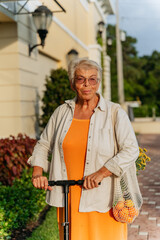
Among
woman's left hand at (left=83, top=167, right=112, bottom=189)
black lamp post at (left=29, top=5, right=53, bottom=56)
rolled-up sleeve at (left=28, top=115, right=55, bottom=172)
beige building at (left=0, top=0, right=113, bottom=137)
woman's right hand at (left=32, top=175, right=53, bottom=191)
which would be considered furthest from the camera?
beige building at (left=0, top=0, right=113, bottom=137)

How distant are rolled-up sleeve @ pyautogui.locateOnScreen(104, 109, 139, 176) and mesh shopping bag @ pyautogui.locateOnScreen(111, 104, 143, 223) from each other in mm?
54

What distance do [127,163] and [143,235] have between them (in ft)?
8.14

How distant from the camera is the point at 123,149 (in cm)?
235

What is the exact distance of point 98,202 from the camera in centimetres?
243

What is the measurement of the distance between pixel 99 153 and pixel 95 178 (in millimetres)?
166

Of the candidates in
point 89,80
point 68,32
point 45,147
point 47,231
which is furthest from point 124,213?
point 68,32

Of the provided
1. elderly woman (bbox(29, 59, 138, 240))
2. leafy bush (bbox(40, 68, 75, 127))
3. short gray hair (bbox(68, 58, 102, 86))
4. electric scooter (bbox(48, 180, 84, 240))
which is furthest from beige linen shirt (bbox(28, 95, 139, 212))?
leafy bush (bbox(40, 68, 75, 127))

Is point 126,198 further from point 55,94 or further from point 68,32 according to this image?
point 68,32

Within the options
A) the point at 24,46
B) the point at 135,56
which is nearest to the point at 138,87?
the point at 135,56

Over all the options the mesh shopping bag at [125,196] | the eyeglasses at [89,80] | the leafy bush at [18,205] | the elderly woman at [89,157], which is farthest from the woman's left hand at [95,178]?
the leafy bush at [18,205]

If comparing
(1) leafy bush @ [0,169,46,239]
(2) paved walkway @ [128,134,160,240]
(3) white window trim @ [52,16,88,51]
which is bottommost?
(2) paved walkway @ [128,134,160,240]

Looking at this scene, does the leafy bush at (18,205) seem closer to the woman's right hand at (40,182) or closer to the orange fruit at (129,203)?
the woman's right hand at (40,182)

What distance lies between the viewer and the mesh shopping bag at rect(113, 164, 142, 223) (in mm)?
2385

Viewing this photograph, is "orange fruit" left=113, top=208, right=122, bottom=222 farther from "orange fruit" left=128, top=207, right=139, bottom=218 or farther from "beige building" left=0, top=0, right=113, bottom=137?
"beige building" left=0, top=0, right=113, bottom=137
